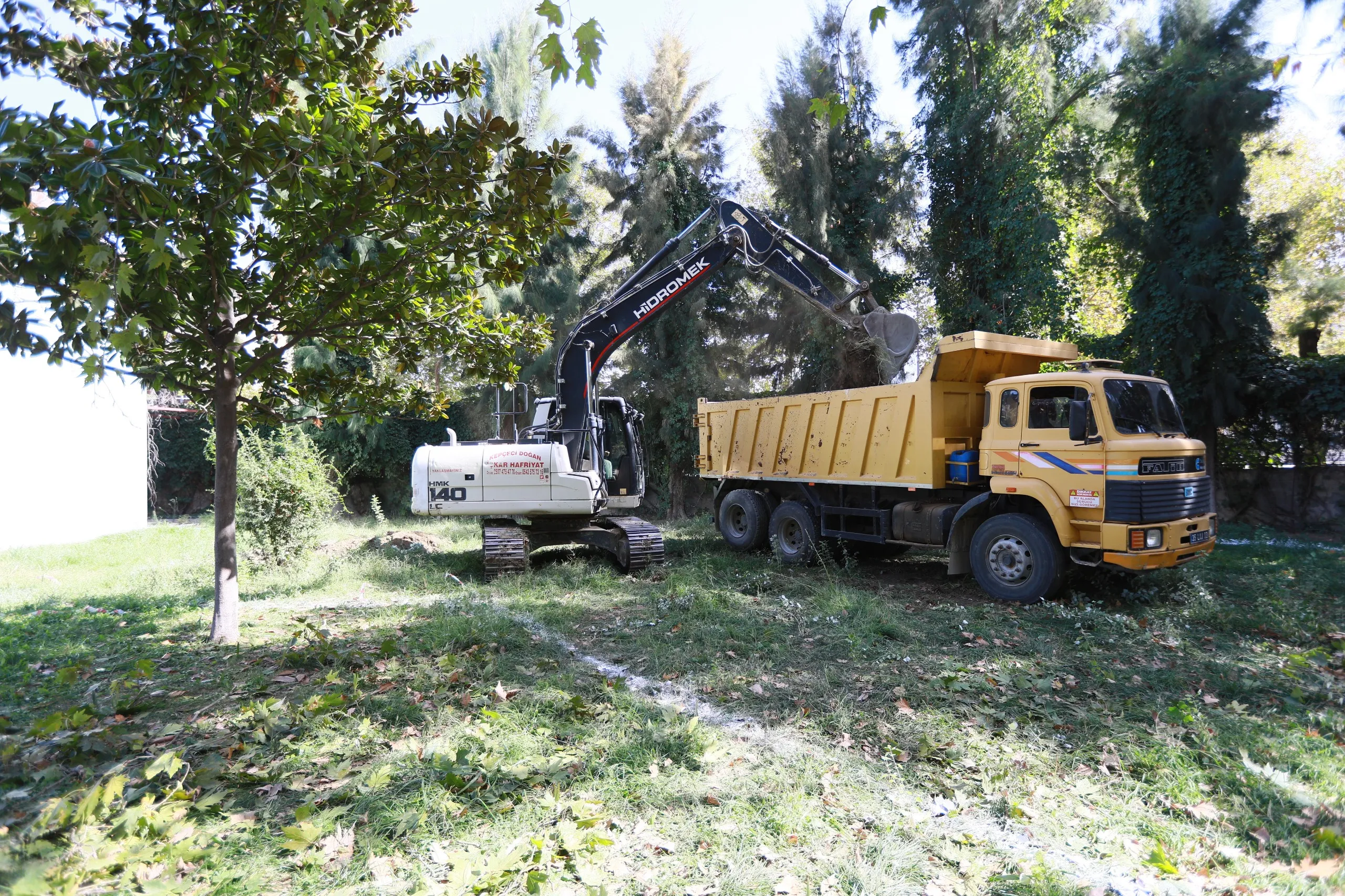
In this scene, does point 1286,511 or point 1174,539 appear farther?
point 1286,511

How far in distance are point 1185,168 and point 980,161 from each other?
13.0 ft

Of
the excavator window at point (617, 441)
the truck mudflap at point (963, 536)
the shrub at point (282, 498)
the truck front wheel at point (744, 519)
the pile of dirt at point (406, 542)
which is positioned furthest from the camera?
the pile of dirt at point (406, 542)

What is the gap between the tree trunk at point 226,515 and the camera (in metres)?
5.86

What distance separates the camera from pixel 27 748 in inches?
141

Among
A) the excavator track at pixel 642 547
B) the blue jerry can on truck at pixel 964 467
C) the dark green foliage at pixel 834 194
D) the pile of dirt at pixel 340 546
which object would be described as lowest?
the pile of dirt at pixel 340 546

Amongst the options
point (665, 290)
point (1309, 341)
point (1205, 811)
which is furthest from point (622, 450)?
point (1309, 341)

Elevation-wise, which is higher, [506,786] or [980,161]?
[980,161]

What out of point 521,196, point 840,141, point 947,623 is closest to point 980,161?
point 840,141

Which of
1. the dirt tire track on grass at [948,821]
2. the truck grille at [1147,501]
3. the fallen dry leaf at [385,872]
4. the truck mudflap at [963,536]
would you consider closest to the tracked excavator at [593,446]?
the truck mudflap at [963,536]

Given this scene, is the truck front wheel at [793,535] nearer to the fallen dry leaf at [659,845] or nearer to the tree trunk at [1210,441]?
the fallen dry leaf at [659,845]

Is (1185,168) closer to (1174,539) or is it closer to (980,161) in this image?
(980,161)

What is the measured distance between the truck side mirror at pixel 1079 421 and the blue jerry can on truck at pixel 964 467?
4.20ft

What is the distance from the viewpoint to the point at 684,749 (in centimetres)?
401

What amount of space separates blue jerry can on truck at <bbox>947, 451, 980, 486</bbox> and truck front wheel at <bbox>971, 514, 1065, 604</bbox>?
616 millimetres
